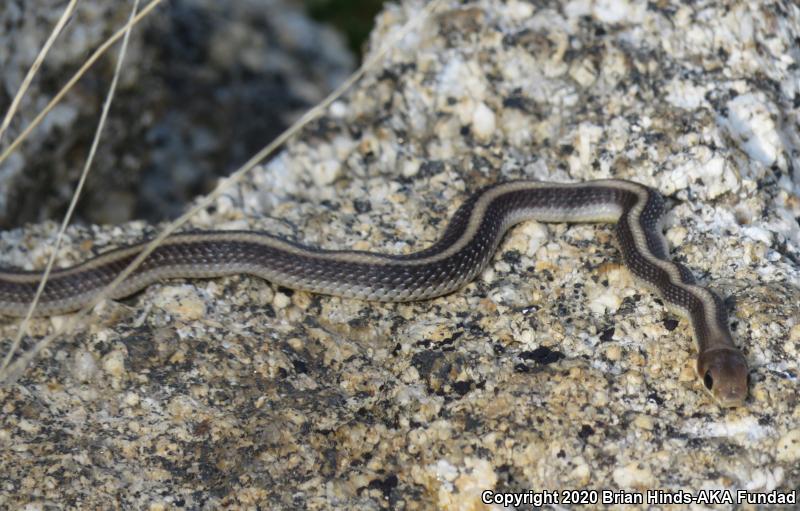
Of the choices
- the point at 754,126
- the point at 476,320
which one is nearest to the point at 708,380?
the point at 476,320

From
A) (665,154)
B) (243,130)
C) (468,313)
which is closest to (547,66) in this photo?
(665,154)

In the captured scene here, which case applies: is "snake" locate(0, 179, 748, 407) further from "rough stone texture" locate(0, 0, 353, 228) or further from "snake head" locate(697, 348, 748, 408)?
"rough stone texture" locate(0, 0, 353, 228)

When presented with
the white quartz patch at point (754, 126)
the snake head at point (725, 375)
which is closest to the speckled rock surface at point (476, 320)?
the white quartz patch at point (754, 126)

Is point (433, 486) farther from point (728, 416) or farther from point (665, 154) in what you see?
point (665, 154)

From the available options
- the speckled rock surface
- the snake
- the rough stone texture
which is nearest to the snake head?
the speckled rock surface

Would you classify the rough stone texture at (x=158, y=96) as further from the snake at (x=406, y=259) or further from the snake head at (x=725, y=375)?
the snake head at (x=725, y=375)
